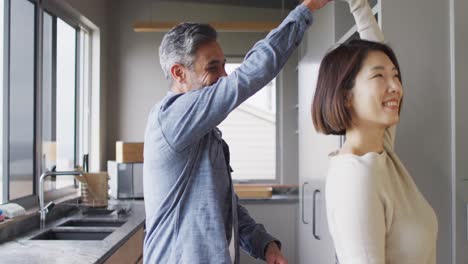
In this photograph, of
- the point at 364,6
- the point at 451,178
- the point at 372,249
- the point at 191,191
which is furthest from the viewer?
the point at 451,178

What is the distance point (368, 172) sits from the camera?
1056 millimetres

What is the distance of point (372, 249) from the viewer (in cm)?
100

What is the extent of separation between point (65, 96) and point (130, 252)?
67.1 inches

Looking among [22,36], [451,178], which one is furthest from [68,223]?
[451,178]

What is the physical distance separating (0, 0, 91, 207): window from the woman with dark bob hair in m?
2.08

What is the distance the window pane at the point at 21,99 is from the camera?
2.69 m

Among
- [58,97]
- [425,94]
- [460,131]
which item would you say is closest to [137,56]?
[58,97]

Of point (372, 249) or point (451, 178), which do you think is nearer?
point (372, 249)

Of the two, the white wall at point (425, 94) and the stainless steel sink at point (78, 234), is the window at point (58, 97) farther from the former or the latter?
the white wall at point (425, 94)

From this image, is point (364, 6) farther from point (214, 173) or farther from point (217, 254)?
point (217, 254)

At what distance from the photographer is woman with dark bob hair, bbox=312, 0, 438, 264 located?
102 centimetres

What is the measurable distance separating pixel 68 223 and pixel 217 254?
2.02m

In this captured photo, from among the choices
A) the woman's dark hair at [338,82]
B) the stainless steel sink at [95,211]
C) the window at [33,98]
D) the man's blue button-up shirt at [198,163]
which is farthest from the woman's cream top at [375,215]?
the stainless steel sink at [95,211]

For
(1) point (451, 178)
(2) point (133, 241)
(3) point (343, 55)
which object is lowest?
(2) point (133, 241)
